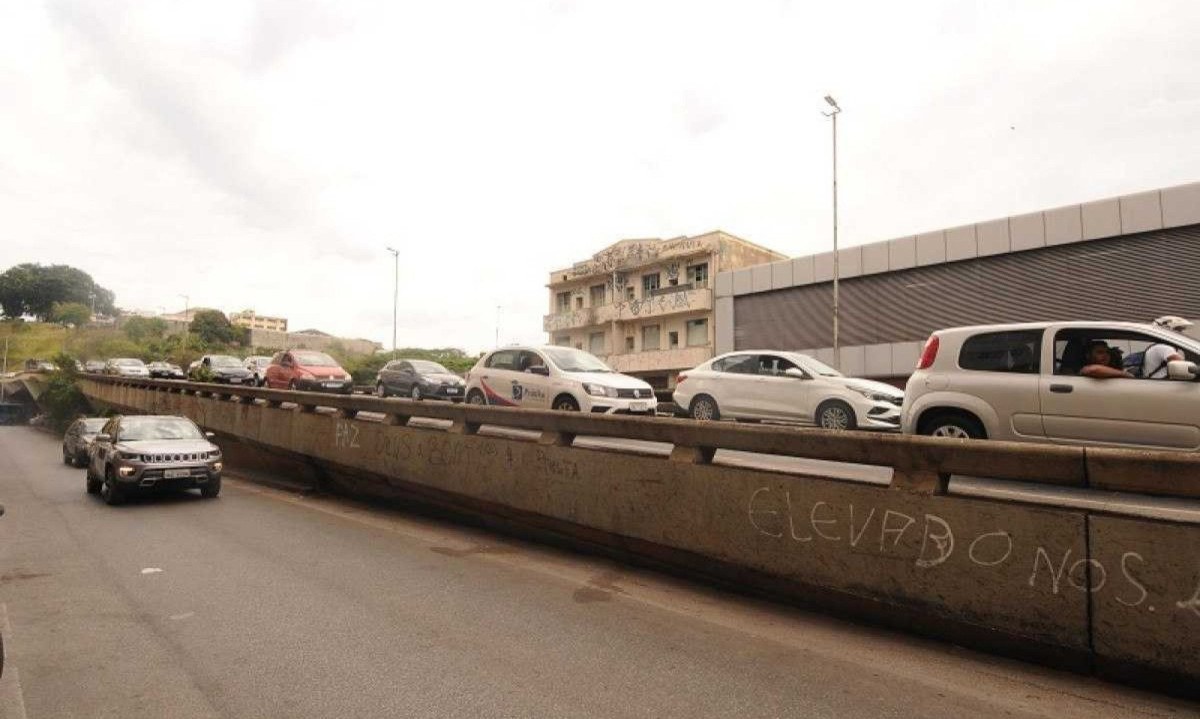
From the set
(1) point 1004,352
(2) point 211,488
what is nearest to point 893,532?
(1) point 1004,352

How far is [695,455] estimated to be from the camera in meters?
5.23

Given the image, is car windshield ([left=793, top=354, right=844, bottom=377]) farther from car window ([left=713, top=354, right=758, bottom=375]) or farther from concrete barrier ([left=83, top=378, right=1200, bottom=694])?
concrete barrier ([left=83, top=378, right=1200, bottom=694])

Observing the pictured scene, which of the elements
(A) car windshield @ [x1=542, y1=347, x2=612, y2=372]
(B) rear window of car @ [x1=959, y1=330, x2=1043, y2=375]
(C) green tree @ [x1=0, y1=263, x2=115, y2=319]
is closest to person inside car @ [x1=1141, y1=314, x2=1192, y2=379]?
(B) rear window of car @ [x1=959, y1=330, x2=1043, y2=375]

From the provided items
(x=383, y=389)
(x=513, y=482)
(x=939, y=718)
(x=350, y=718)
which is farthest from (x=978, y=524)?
(x=383, y=389)

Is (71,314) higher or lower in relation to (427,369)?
higher

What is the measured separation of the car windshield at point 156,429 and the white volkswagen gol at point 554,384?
5.31 metres

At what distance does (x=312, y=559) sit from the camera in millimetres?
6477

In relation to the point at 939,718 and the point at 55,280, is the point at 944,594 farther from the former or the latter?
the point at 55,280

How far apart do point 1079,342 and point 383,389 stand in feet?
56.9

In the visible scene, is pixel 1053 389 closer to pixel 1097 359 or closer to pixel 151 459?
pixel 1097 359

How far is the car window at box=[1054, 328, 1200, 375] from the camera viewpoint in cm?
661

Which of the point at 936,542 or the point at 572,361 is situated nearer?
the point at 936,542

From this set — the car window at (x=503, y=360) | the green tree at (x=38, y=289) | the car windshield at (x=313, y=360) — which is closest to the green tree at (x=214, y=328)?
the green tree at (x=38, y=289)

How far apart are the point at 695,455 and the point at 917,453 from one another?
5.62ft
